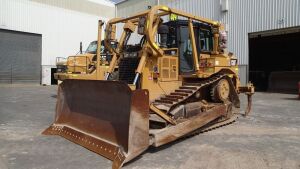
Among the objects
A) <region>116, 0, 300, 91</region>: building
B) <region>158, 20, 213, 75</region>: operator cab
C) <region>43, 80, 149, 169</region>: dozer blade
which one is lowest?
<region>43, 80, 149, 169</region>: dozer blade

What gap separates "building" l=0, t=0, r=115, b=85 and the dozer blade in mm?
22451

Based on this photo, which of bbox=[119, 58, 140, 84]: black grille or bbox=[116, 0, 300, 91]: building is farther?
bbox=[116, 0, 300, 91]: building

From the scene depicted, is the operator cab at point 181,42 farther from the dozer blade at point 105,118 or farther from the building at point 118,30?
the building at point 118,30

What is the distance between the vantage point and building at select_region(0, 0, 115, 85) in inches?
1057

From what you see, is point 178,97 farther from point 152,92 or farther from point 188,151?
point 188,151

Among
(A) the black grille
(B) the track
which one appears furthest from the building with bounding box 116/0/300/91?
(A) the black grille

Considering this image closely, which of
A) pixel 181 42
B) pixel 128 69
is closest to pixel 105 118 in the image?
pixel 128 69

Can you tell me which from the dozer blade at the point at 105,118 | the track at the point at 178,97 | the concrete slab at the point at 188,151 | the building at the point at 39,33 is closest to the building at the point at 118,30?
the building at the point at 39,33

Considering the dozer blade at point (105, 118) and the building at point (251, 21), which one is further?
the building at point (251, 21)

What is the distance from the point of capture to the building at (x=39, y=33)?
2684cm

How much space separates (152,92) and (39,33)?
24347 mm

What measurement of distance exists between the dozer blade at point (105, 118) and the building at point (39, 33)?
22451mm

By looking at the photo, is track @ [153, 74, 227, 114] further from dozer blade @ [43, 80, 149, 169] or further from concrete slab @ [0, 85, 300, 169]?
dozer blade @ [43, 80, 149, 169]

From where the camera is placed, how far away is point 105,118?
19.7 feet
